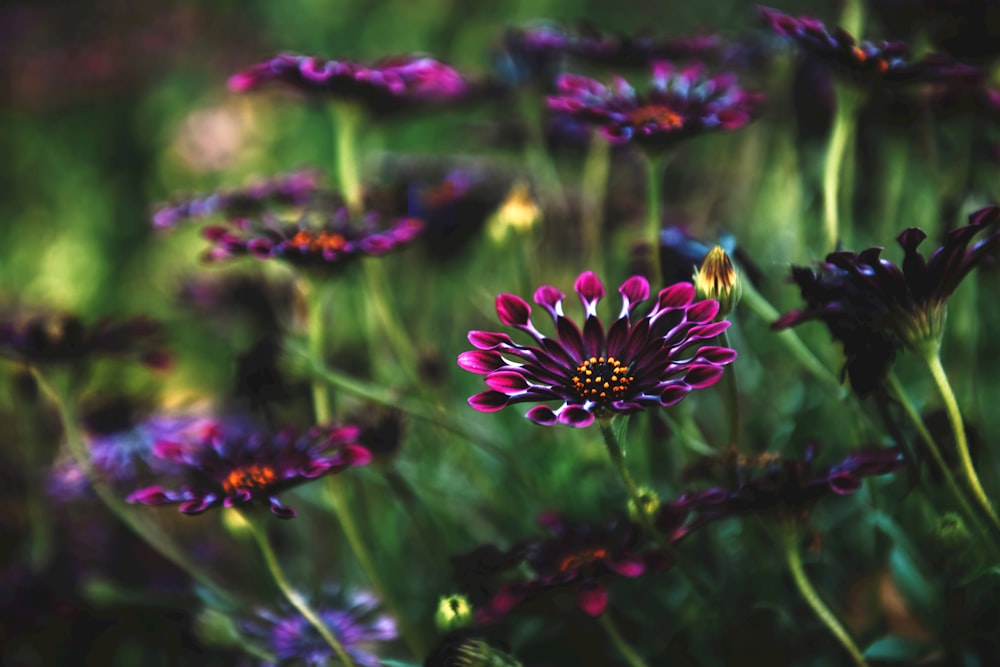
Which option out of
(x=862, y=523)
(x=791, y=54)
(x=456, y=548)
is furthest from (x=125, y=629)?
(x=791, y=54)

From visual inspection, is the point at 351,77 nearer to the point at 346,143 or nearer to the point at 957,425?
the point at 346,143

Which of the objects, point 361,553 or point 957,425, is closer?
point 957,425

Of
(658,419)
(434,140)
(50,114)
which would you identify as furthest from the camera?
(434,140)

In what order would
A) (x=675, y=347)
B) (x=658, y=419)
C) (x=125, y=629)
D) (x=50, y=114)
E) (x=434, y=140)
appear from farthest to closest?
(x=434, y=140) → (x=50, y=114) → (x=125, y=629) → (x=658, y=419) → (x=675, y=347)

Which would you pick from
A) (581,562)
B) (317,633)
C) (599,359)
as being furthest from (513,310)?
(317,633)

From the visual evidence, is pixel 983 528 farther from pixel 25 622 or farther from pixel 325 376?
pixel 25 622

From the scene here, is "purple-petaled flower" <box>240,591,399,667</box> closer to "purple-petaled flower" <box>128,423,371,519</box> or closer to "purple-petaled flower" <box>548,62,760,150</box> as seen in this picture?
"purple-petaled flower" <box>128,423,371,519</box>

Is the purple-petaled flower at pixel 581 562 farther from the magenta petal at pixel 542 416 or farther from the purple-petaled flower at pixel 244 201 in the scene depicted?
the purple-petaled flower at pixel 244 201
